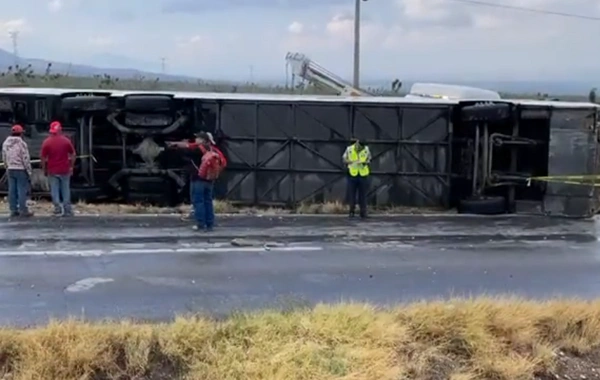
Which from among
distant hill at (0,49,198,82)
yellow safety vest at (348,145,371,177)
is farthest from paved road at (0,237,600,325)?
distant hill at (0,49,198,82)

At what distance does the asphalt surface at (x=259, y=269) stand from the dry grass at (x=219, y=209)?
141 centimetres

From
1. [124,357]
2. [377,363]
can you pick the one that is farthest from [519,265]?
[124,357]

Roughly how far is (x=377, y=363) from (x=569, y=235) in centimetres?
966

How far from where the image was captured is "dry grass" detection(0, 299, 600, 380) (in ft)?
21.8

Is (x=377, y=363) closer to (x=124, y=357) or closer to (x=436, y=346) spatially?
(x=436, y=346)

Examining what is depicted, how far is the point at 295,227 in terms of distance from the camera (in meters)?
15.6

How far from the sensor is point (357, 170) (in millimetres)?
17125

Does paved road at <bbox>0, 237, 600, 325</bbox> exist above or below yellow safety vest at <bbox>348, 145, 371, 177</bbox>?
below

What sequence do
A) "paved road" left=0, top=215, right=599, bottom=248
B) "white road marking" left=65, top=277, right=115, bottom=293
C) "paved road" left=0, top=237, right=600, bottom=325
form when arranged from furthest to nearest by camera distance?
"paved road" left=0, top=215, right=599, bottom=248
"white road marking" left=65, top=277, right=115, bottom=293
"paved road" left=0, top=237, right=600, bottom=325

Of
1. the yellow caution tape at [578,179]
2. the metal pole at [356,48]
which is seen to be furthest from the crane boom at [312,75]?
the yellow caution tape at [578,179]

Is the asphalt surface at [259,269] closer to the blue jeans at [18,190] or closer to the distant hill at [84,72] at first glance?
the blue jeans at [18,190]

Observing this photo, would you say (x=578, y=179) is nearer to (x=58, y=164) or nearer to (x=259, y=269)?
(x=259, y=269)

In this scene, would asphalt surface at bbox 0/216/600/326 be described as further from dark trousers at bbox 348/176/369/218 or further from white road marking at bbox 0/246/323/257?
dark trousers at bbox 348/176/369/218

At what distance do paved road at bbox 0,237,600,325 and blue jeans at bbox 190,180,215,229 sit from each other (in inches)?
53.6
